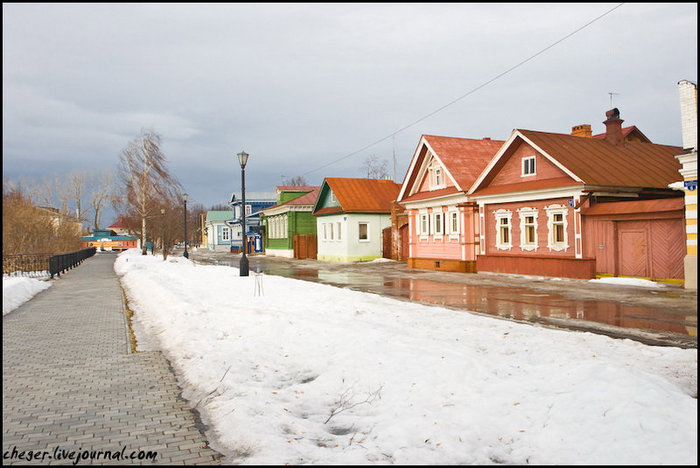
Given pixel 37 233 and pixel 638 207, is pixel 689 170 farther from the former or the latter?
pixel 37 233

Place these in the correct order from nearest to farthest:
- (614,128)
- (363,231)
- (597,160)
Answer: (597,160) < (614,128) < (363,231)

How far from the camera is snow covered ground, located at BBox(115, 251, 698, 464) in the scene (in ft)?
13.4

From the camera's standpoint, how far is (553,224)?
20.5 m

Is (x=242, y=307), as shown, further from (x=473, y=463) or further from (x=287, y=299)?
(x=473, y=463)

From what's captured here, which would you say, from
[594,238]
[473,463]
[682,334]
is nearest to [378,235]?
[594,238]

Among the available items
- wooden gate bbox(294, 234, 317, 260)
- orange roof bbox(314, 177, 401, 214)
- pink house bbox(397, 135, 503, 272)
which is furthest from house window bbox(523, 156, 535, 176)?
wooden gate bbox(294, 234, 317, 260)

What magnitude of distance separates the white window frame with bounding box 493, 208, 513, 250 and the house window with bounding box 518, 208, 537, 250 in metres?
0.63

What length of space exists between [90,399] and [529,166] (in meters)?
20.2

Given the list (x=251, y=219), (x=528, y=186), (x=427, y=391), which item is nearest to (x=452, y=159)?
(x=528, y=186)

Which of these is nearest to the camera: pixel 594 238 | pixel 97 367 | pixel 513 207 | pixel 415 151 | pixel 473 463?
pixel 473 463

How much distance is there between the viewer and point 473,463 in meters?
4.01

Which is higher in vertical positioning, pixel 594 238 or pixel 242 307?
pixel 594 238

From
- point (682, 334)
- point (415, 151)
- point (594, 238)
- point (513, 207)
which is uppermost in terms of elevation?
point (415, 151)

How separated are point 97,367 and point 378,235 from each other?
29.2m
